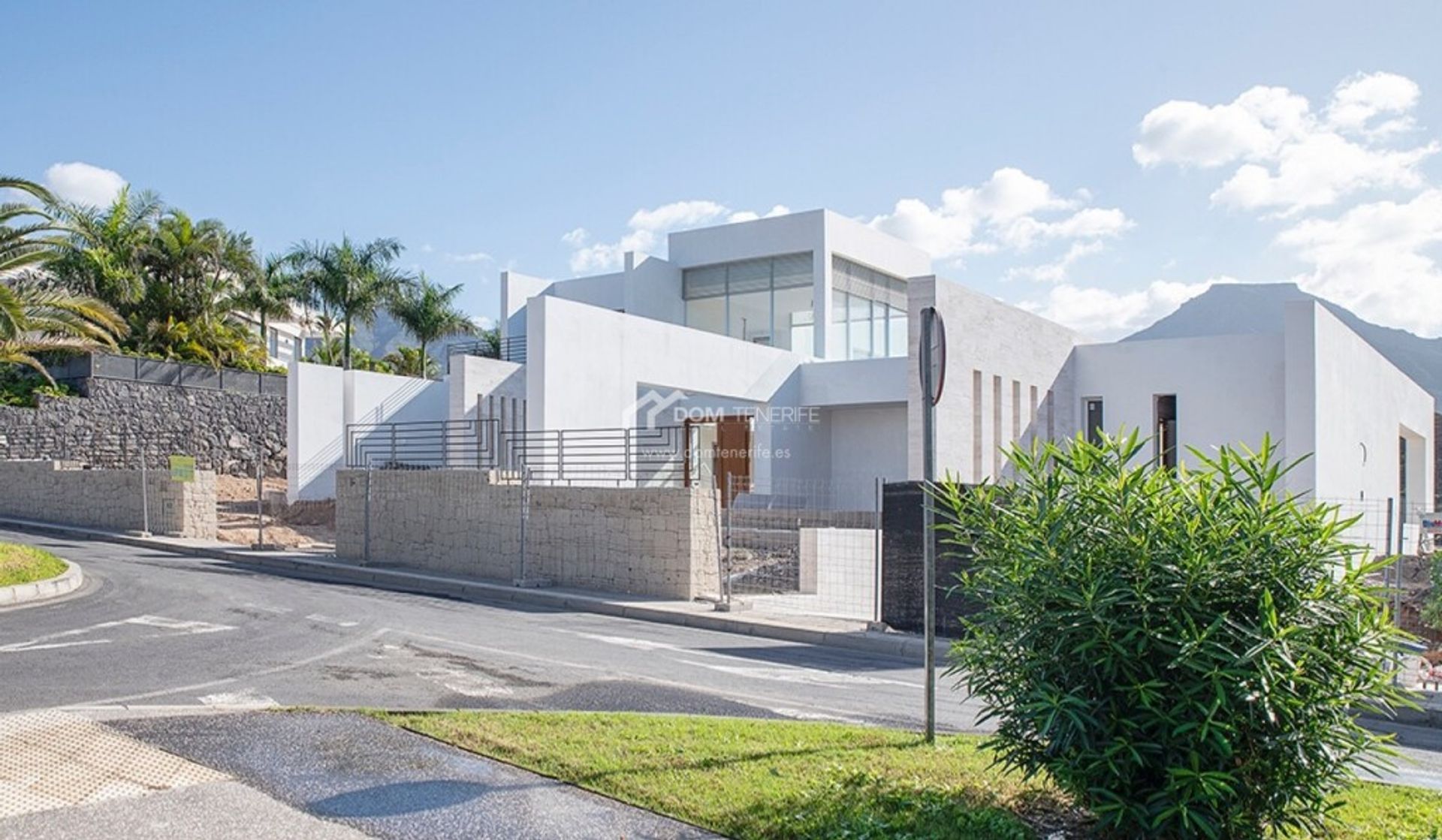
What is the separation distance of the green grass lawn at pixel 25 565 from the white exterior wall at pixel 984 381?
49.8 ft

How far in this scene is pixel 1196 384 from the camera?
85.3 ft

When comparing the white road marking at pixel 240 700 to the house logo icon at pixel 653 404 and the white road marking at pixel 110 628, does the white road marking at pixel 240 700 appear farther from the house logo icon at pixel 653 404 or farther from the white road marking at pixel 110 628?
the house logo icon at pixel 653 404

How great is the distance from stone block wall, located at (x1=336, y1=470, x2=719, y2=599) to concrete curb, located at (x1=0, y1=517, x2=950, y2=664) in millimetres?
717

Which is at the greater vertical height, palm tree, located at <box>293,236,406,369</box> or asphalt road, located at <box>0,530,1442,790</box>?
palm tree, located at <box>293,236,406,369</box>

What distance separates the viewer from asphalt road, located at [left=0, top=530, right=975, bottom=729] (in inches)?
336

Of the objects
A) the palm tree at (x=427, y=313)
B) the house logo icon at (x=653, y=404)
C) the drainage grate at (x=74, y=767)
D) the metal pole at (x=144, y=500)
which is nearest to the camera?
the drainage grate at (x=74, y=767)

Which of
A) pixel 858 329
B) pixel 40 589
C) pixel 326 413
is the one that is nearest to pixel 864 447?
pixel 858 329

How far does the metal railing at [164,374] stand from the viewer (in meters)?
31.8

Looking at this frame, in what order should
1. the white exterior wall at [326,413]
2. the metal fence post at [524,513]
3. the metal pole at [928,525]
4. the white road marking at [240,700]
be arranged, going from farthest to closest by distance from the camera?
1. the white exterior wall at [326,413]
2. the metal fence post at [524,513]
3. the white road marking at [240,700]
4. the metal pole at [928,525]

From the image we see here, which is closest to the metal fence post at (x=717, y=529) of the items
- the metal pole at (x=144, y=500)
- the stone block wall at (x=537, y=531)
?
the stone block wall at (x=537, y=531)

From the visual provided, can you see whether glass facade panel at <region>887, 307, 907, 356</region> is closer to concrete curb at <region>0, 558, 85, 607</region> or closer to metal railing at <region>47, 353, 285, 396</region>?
metal railing at <region>47, 353, 285, 396</region>

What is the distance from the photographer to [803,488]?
1240 inches

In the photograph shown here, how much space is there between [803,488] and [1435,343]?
5298cm

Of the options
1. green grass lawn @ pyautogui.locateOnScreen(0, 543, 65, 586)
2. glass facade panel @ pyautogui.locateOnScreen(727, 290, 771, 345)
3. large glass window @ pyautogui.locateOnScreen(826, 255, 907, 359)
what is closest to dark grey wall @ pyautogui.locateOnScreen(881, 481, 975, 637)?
green grass lawn @ pyautogui.locateOnScreen(0, 543, 65, 586)
